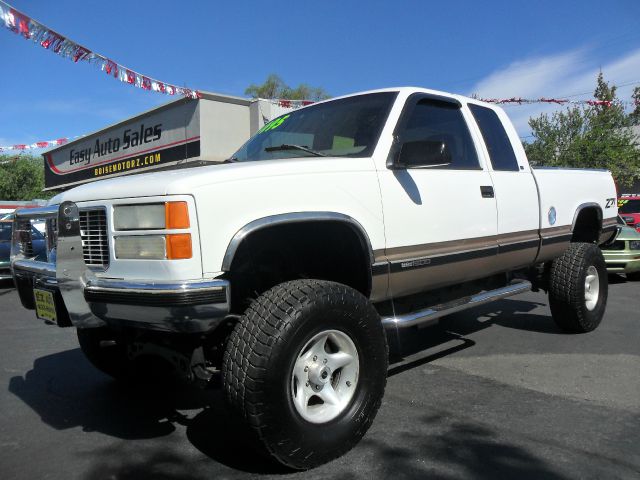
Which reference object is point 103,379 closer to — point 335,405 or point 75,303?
point 75,303

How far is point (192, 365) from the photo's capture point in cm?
279

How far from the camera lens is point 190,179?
2496 mm

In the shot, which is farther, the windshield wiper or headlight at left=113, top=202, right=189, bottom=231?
the windshield wiper

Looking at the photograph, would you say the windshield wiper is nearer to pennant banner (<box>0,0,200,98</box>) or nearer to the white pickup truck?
the white pickup truck

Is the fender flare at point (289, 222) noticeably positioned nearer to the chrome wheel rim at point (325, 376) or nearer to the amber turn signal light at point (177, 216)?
the amber turn signal light at point (177, 216)

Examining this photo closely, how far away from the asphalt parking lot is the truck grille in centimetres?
109

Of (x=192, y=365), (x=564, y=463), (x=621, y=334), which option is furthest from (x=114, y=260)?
(x=621, y=334)

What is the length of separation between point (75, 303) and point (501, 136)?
11.6 ft

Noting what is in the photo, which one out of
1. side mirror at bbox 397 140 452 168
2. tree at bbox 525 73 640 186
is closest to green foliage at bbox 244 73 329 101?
tree at bbox 525 73 640 186

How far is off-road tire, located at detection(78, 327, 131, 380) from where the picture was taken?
149 inches

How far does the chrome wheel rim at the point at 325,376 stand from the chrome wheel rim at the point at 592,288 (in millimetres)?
3599

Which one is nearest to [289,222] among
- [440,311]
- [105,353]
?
[440,311]

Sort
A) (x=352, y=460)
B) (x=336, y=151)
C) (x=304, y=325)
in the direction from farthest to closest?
(x=336, y=151) → (x=352, y=460) → (x=304, y=325)

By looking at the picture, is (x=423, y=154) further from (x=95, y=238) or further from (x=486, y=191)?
(x=95, y=238)
